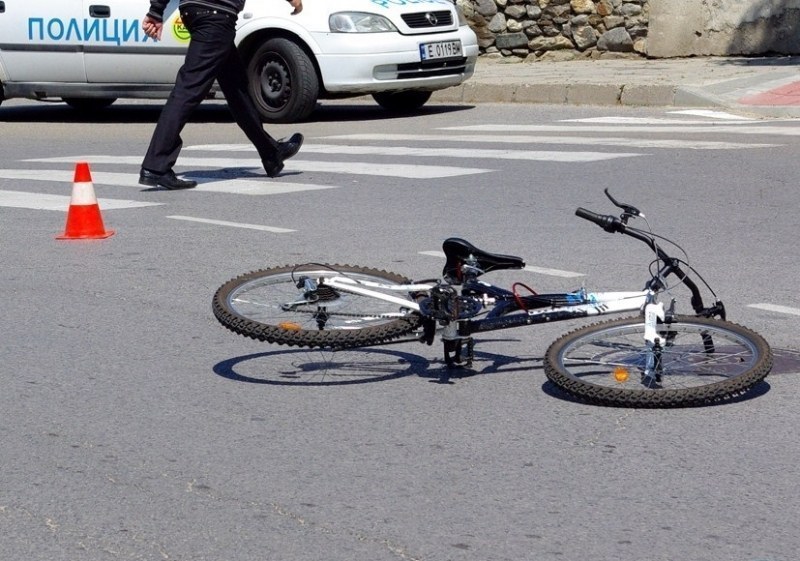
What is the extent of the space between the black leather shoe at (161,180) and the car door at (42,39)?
5261mm

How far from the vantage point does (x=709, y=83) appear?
14844 millimetres

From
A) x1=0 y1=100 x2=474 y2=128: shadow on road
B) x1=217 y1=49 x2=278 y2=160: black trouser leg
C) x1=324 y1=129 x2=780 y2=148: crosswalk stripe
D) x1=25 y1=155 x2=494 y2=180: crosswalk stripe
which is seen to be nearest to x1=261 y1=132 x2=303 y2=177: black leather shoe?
x1=217 y1=49 x2=278 y2=160: black trouser leg

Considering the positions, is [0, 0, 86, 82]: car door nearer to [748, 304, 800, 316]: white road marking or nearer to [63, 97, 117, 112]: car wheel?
[63, 97, 117, 112]: car wheel

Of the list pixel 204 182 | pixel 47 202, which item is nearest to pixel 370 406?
pixel 47 202

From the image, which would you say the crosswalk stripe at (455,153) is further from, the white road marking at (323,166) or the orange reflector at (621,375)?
the orange reflector at (621,375)

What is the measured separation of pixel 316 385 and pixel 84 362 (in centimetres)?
92

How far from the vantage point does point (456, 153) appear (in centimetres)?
1089

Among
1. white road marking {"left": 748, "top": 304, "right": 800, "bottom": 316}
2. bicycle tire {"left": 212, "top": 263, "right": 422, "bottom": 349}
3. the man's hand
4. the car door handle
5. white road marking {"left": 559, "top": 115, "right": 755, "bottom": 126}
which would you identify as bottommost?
white road marking {"left": 559, "top": 115, "right": 755, "bottom": 126}

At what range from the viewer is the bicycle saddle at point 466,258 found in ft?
16.0

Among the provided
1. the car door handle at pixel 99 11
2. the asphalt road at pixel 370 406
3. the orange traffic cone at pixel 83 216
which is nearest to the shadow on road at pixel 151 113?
the car door handle at pixel 99 11

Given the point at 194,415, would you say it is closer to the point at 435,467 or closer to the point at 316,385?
the point at 316,385

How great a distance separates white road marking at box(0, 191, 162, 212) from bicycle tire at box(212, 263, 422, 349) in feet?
12.4

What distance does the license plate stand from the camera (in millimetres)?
13750

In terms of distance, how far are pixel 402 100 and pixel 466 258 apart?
1019cm
